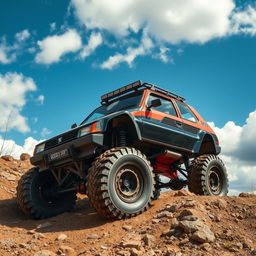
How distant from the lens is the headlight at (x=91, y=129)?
5.73 m

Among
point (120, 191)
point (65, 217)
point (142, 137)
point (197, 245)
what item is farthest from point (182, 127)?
point (197, 245)

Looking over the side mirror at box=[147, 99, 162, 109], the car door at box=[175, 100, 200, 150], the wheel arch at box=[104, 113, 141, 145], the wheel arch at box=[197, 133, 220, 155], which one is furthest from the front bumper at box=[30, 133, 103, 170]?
the wheel arch at box=[197, 133, 220, 155]

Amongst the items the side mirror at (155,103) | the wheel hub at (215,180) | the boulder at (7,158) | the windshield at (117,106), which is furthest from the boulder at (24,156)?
the wheel hub at (215,180)

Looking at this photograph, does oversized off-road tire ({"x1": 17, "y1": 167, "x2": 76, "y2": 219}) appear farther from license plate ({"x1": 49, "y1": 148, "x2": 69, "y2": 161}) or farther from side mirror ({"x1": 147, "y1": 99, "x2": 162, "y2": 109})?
side mirror ({"x1": 147, "y1": 99, "x2": 162, "y2": 109})

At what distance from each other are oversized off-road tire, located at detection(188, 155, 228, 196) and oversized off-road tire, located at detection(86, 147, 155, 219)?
5.62 ft

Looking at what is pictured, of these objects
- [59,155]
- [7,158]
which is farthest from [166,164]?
[7,158]

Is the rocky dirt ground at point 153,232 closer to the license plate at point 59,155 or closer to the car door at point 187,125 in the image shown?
the license plate at point 59,155

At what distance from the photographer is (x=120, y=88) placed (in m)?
7.53

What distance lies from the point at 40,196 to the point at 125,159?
221 centimetres

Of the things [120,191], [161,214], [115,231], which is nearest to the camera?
[115,231]

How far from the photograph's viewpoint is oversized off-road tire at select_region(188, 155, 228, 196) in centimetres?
715

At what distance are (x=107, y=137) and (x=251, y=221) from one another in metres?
2.94

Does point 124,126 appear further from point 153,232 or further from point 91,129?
point 153,232

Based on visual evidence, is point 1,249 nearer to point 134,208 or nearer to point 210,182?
point 134,208
